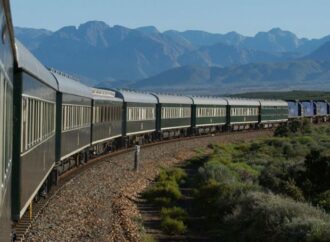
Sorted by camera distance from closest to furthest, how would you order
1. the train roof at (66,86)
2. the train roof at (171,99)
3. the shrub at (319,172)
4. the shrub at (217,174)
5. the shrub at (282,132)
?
the train roof at (66,86) → the shrub at (319,172) → the shrub at (217,174) → the train roof at (171,99) → the shrub at (282,132)

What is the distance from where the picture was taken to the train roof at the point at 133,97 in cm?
3666

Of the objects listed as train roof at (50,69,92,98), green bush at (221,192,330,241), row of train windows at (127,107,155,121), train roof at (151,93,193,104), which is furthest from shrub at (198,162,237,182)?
train roof at (151,93,193,104)

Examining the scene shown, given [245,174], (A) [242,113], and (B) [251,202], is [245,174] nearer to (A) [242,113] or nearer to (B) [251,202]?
(B) [251,202]

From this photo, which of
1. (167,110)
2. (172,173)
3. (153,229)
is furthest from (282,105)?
(153,229)

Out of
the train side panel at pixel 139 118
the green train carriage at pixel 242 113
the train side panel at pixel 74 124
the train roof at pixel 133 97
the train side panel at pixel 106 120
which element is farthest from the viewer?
the green train carriage at pixel 242 113

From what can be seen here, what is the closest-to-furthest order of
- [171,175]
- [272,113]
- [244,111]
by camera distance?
[171,175] → [244,111] → [272,113]

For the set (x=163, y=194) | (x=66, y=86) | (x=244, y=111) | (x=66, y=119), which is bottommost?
(x=163, y=194)

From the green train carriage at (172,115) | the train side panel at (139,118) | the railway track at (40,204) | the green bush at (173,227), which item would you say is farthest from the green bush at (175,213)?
the green train carriage at (172,115)

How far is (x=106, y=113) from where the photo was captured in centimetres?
3086

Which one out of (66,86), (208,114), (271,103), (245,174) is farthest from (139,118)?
(271,103)

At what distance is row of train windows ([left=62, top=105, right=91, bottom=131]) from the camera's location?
1894 centimetres

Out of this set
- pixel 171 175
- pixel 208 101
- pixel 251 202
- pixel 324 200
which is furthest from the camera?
pixel 208 101

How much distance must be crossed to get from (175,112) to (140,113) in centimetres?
904

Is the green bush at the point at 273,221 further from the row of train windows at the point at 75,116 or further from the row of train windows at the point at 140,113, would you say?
the row of train windows at the point at 140,113
